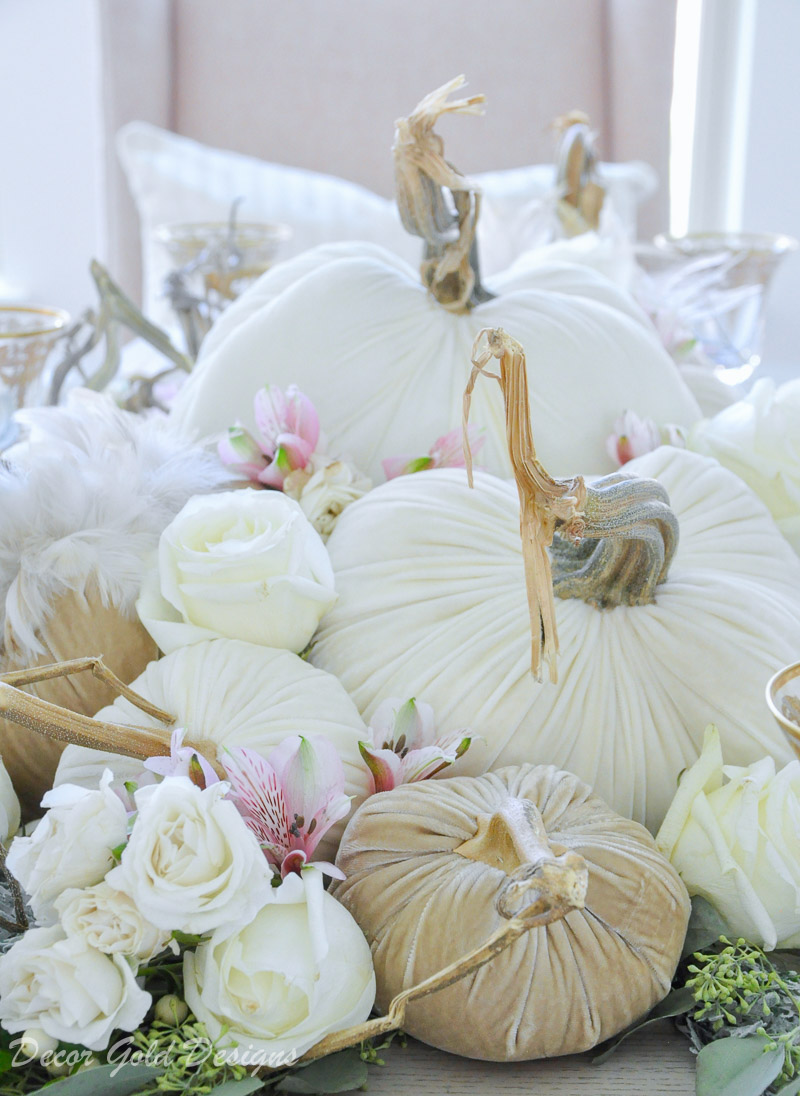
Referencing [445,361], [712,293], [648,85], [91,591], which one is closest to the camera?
[91,591]

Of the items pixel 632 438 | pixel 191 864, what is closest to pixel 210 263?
pixel 632 438

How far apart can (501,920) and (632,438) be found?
0.35 metres

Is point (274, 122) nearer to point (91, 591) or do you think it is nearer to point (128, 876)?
point (91, 591)

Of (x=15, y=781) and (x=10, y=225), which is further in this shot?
(x=10, y=225)

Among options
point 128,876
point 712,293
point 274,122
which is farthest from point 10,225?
point 128,876

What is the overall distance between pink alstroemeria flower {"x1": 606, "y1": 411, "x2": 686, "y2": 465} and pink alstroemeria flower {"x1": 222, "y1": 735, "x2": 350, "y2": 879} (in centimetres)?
32

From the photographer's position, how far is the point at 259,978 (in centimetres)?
38

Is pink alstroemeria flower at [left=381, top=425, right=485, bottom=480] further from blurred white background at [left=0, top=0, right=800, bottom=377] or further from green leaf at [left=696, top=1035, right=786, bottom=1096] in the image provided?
blurred white background at [left=0, top=0, right=800, bottom=377]

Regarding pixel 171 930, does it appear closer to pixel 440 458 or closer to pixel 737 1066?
pixel 737 1066

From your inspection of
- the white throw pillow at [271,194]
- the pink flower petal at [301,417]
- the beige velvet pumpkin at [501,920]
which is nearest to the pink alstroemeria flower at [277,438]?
the pink flower petal at [301,417]

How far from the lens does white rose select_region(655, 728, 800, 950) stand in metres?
0.44

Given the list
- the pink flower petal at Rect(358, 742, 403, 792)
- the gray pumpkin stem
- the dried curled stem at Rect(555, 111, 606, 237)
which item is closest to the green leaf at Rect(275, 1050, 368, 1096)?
the pink flower petal at Rect(358, 742, 403, 792)

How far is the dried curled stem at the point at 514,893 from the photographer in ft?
1.09

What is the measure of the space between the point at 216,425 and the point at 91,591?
191 millimetres
